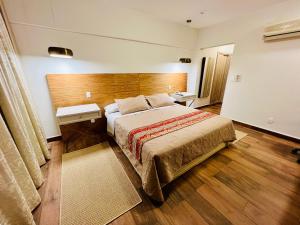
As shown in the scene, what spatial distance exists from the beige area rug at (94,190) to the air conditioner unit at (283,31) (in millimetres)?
3762

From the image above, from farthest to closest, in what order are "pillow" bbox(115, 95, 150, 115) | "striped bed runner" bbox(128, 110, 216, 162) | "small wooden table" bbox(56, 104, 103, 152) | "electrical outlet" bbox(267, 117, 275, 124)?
"electrical outlet" bbox(267, 117, 275, 124), "pillow" bbox(115, 95, 150, 115), "small wooden table" bbox(56, 104, 103, 152), "striped bed runner" bbox(128, 110, 216, 162)

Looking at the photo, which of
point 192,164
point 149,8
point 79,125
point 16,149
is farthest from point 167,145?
point 149,8

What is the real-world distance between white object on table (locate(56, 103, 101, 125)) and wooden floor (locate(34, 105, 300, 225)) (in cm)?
65

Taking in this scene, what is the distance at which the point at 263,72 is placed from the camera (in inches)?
111

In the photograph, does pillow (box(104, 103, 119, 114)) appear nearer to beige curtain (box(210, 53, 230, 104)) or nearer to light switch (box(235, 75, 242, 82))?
light switch (box(235, 75, 242, 82))

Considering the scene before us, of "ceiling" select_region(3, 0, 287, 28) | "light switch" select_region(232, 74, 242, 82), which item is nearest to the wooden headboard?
"ceiling" select_region(3, 0, 287, 28)

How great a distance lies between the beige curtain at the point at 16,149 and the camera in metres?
1.01

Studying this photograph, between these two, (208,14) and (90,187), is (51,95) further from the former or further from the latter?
(208,14)

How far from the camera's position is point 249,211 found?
1.35 meters

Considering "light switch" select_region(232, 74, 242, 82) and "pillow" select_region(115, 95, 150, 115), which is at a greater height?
"light switch" select_region(232, 74, 242, 82)

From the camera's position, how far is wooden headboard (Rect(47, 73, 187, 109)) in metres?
2.41

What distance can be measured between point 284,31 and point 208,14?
1476 millimetres

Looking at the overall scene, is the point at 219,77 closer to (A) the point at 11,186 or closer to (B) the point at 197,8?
(B) the point at 197,8

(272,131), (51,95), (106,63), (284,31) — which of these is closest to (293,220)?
(272,131)
